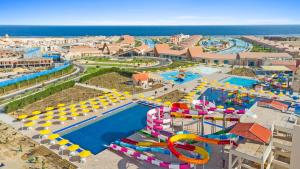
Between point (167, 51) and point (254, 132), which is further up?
point (167, 51)

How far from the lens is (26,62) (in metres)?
76.6

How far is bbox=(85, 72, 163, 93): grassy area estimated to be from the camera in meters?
50.1

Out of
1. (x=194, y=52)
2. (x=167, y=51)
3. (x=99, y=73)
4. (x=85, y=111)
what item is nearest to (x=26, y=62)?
(x=99, y=73)

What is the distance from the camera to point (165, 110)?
3197 centimetres

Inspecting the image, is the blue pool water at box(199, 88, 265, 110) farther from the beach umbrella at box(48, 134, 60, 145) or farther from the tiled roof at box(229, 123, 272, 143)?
the beach umbrella at box(48, 134, 60, 145)

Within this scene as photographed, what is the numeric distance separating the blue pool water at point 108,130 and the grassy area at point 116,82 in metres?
10.9

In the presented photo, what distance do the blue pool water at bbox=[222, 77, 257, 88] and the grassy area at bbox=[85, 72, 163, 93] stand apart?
54.6ft

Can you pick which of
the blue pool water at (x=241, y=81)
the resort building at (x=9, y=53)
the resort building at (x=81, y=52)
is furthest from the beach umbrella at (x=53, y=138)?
the resort building at (x=9, y=53)

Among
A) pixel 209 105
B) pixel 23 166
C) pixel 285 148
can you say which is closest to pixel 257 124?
pixel 285 148

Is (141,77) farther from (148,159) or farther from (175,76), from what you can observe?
(148,159)

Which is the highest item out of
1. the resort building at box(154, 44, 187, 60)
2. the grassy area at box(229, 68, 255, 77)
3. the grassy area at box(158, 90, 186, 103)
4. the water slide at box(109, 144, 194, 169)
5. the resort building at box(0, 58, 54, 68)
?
the resort building at box(154, 44, 187, 60)

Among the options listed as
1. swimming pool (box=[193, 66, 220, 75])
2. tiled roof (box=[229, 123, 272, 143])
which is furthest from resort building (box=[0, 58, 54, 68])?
tiled roof (box=[229, 123, 272, 143])

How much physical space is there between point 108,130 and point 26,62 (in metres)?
56.2

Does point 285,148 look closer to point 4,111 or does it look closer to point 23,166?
point 23,166
